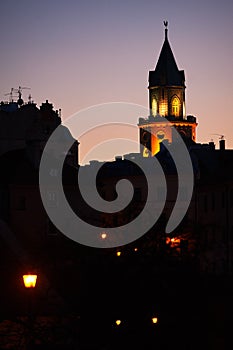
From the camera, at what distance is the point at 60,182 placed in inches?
2232

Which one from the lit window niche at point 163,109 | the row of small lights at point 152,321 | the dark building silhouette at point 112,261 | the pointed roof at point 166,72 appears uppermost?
the pointed roof at point 166,72

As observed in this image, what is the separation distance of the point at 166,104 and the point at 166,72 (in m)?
4.04

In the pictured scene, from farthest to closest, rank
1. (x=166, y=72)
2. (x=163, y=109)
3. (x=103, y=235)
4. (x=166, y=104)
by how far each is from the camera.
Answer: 1. (x=166, y=104)
2. (x=163, y=109)
3. (x=166, y=72)
4. (x=103, y=235)

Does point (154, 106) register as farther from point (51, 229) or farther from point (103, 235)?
point (103, 235)

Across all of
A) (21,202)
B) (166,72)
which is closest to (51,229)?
(21,202)

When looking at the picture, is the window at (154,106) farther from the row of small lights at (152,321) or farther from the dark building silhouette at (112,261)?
the row of small lights at (152,321)

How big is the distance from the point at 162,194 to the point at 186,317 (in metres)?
30.8

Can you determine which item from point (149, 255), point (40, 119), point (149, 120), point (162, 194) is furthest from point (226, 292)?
point (149, 120)

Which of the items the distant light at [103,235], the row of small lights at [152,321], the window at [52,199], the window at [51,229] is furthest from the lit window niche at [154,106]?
the row of small lights at [152,321]

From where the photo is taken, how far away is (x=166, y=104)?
4892 inches

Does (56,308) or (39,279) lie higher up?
(39,279)

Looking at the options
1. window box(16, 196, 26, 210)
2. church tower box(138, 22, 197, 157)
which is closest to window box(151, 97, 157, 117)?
church tower box(138, 22, 197, 157)

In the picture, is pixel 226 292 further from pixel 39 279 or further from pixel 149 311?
pixel 149 311

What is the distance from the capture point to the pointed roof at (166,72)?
122000 millimetres
